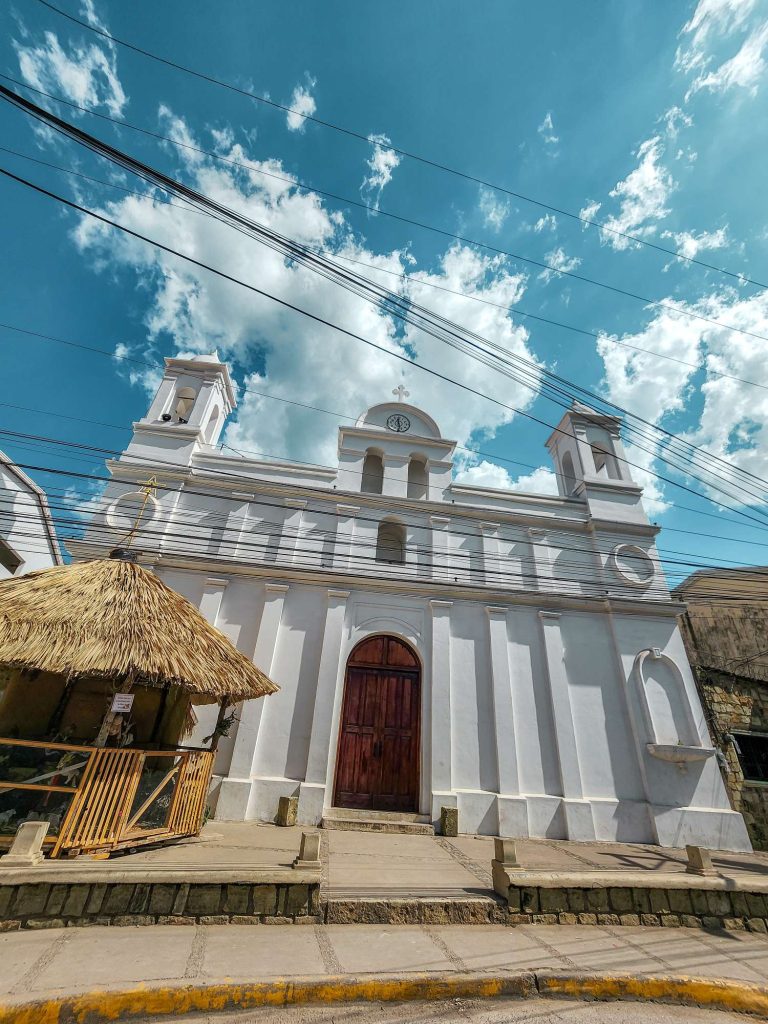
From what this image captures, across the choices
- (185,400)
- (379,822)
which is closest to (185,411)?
(185,400)

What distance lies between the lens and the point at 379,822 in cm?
870

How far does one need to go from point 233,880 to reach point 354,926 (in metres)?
1.30

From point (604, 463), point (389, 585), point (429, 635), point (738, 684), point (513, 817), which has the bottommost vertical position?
point (513, 817)

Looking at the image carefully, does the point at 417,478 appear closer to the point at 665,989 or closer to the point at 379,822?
the point at 379,822

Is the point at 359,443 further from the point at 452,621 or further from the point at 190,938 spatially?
the point at 190,938

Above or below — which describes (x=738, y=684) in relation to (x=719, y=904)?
above

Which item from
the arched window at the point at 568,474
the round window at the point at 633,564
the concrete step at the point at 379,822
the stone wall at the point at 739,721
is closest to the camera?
the concrete step at the point at 379,822

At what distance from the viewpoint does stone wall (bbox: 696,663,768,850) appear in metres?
10.6

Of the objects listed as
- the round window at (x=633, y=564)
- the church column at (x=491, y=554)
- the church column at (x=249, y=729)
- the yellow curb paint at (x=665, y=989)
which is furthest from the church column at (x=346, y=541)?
the yellow curb paint at (x=665, y=989)

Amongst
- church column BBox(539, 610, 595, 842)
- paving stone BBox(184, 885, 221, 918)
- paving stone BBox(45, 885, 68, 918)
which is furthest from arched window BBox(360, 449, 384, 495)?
paving stone BBox(45, 885, 68, 918)

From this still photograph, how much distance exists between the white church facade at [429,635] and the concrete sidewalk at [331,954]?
4.88m

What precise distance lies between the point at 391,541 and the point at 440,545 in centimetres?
146

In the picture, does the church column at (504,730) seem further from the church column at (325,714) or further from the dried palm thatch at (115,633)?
the dried palm thatch at (115,633)

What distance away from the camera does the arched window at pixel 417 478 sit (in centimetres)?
1345
